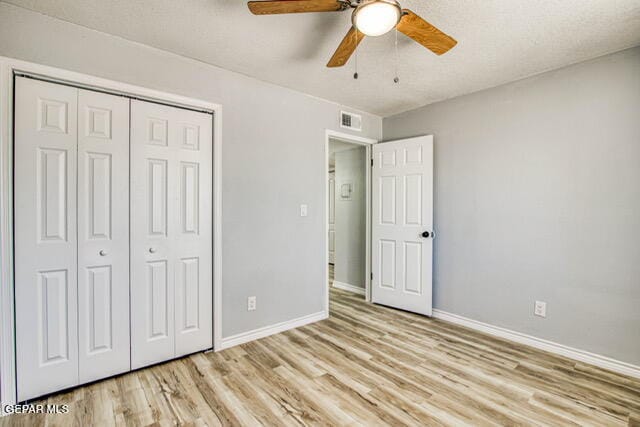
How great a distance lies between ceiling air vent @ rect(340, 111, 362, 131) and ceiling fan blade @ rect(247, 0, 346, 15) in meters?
2.03

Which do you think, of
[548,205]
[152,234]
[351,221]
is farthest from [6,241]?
[548,205]

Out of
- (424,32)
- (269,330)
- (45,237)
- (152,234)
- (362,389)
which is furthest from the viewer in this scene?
(269,330)

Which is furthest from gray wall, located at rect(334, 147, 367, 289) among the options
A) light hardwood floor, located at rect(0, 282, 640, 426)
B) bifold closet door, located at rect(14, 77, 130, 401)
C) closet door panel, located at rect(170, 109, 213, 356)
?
bifold closet door, located at rect(14, 77, 130, 401)

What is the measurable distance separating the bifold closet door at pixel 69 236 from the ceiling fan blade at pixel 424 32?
6.40 feet

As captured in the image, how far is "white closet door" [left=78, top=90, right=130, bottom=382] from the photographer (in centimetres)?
207

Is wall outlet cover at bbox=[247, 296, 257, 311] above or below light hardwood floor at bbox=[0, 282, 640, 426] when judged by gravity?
above

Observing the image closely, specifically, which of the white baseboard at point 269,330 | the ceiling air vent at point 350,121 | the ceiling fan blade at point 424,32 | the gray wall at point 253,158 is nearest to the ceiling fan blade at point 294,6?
the ceiling fan blade at point 424,32

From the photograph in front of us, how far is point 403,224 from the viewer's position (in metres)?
Result: 3.62

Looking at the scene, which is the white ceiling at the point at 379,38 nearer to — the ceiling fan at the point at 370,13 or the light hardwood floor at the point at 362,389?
the ceiling fan at the point at 370,13

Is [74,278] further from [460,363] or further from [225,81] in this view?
[460,363]

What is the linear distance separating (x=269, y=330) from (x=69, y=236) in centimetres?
178

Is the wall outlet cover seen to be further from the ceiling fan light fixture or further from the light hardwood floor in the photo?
the ceiling fan light fixture

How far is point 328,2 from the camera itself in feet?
4.90

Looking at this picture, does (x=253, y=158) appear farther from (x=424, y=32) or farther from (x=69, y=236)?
(x=424, y=32)
